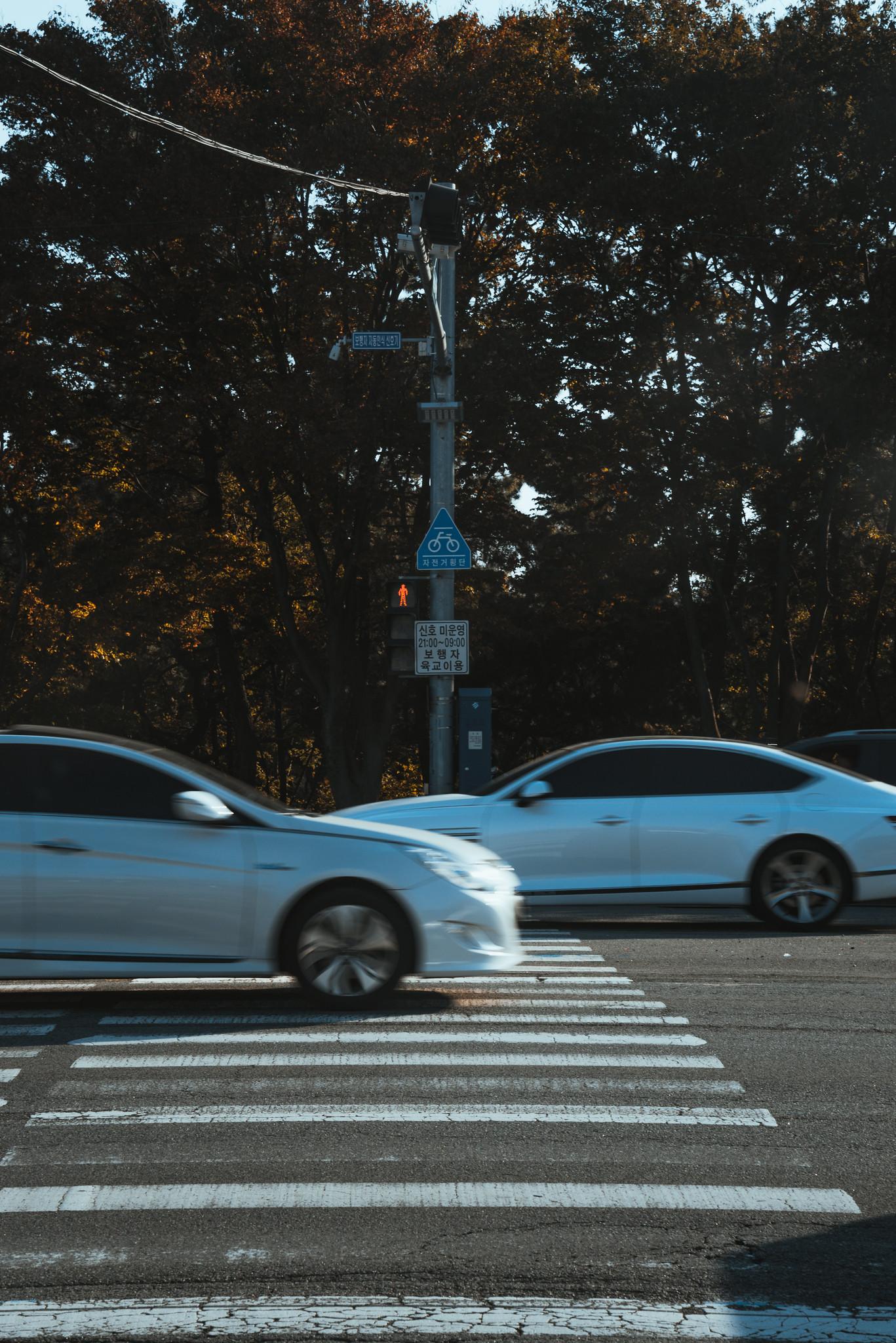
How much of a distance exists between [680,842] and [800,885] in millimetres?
1023

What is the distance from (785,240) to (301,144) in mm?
9412

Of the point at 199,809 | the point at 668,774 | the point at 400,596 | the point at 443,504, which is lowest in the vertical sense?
the point at 199,809

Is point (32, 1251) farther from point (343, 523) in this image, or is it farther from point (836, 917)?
point (343, 523)

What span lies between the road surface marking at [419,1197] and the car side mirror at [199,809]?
337cm

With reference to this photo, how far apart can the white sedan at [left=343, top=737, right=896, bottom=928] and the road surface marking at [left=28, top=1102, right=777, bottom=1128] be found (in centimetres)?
569

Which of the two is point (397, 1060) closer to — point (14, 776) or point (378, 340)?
point (14, 776)

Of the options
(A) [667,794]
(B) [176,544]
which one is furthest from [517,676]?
(A) [667,794]

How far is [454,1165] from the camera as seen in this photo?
5.23 metres

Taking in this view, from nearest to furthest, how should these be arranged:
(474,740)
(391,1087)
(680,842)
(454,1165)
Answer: (454,1165)
(391,1087)
(680,842)
(474,740)

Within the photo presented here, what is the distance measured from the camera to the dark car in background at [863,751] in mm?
16234

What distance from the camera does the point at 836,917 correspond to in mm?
12008

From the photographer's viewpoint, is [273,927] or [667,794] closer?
[273,927]

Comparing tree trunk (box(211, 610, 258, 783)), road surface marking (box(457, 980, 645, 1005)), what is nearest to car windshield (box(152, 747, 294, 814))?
road surface marking (box(457, 980, 645, 1005))

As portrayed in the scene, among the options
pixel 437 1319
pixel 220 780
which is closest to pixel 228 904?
pixel 220 780
